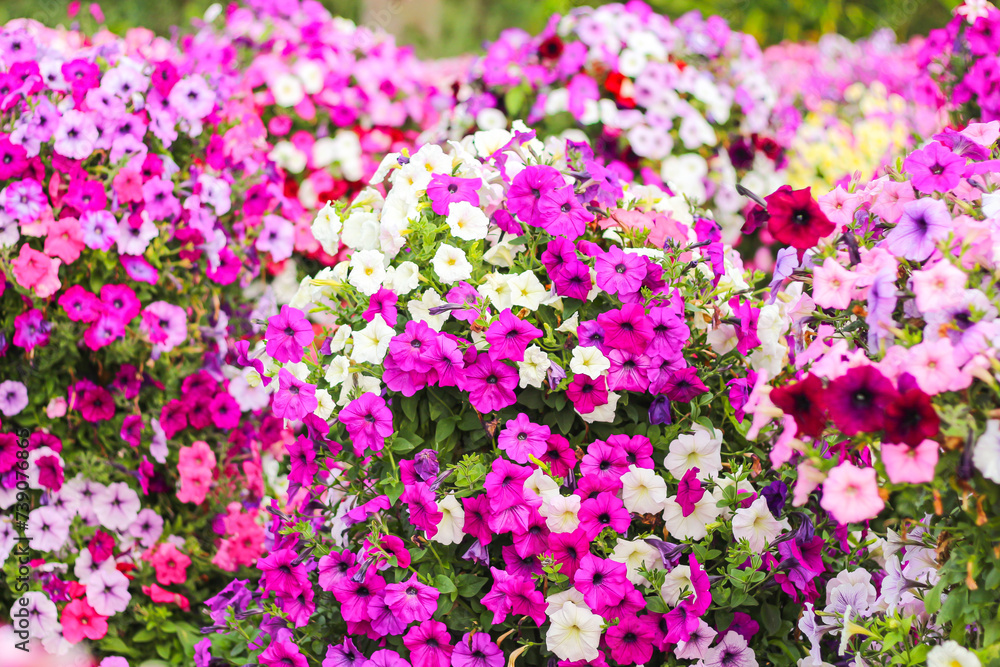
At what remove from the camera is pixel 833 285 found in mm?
1620

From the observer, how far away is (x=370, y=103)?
4164 mm

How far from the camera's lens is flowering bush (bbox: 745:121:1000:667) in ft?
4.49

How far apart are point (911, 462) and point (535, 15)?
29.2 ft

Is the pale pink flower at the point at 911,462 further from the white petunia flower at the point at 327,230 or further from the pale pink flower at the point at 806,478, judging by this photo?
the white petunia flower at the point at 327,230

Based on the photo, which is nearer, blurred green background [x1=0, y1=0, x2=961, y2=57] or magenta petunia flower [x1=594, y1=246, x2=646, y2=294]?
magenta petunia flower [x1=594, y1=246, x2=646, y2=294]

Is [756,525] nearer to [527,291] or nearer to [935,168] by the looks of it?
[527,291]

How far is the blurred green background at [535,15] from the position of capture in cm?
821

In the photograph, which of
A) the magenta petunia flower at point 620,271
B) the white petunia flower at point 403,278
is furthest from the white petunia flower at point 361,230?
the magenta petunia flower at point 620,271

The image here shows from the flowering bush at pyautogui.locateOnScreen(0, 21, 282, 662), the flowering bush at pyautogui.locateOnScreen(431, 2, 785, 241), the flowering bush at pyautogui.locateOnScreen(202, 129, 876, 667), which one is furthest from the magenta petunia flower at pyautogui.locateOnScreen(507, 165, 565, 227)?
the flowering bush at pyautogui.locateOnScreen(431, 2, 785, 241)

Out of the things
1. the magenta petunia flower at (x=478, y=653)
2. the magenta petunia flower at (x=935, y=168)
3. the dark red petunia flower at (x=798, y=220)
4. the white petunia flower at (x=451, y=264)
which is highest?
the magenta petunia flower at (x=935, y=168)

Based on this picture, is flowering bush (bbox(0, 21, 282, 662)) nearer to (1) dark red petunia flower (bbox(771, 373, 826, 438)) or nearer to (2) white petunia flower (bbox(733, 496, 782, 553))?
(2) white petunia flower (bbox(733, 496, 782, 553))

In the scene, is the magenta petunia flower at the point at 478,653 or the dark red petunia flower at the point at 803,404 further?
the magenta petunia flower at the point at 478,653

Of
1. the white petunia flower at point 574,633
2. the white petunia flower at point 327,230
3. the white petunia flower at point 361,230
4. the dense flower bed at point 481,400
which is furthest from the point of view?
the white petunia flower at point 327,230

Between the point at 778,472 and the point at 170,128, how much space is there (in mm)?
2228
